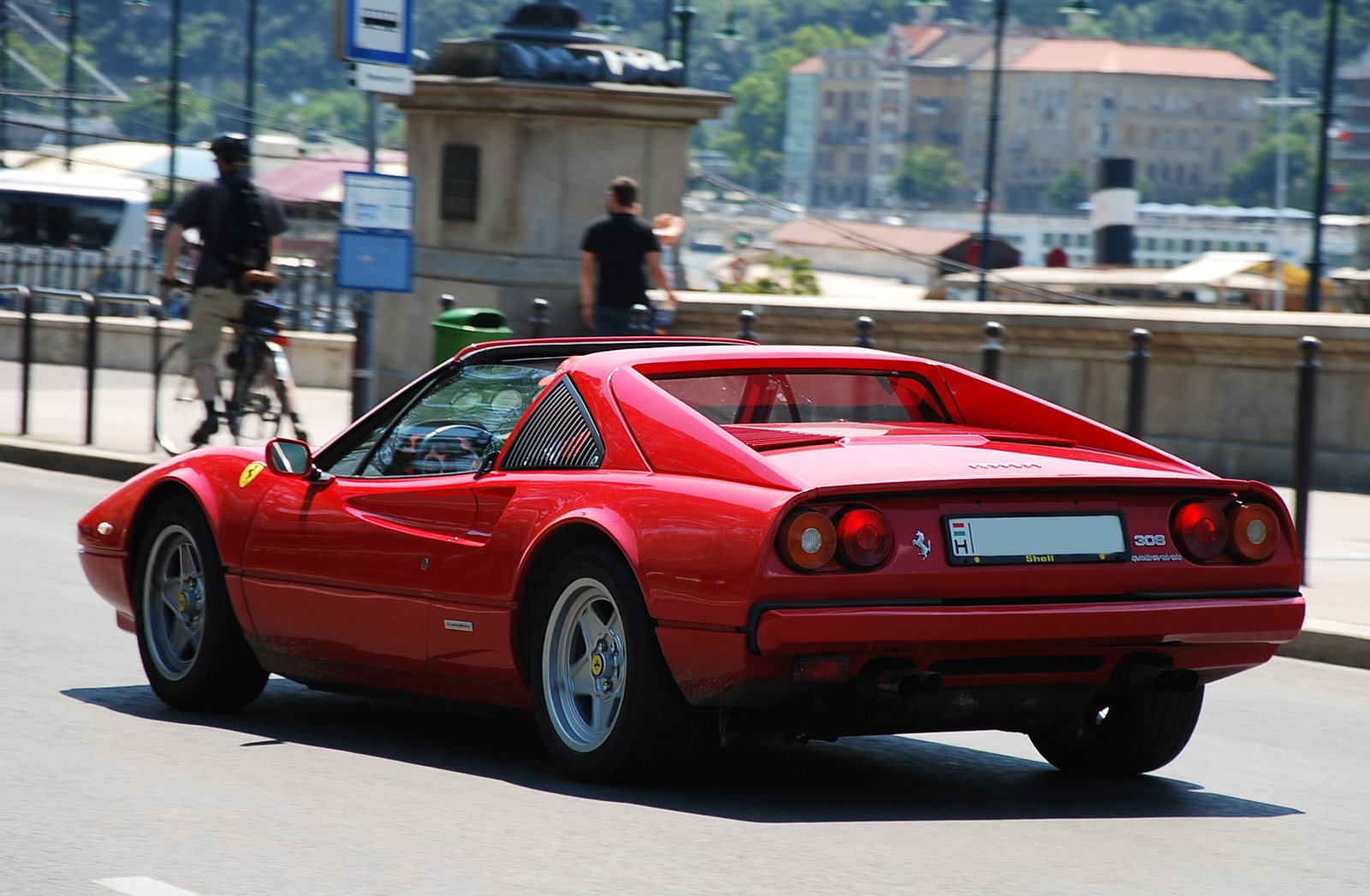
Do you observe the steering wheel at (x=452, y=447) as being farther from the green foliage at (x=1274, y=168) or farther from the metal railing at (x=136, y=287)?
the green foliage at (x=1274, y=168)

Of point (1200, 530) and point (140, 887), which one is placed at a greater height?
point (1200, 530)

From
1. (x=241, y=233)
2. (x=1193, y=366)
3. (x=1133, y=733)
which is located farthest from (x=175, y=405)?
(x=1133, y=733)

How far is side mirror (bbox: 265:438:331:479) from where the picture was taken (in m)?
6.15

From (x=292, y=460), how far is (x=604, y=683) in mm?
1427

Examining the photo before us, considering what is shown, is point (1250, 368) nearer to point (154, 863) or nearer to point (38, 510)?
point (38, 510)

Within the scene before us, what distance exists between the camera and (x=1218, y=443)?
46.9ft

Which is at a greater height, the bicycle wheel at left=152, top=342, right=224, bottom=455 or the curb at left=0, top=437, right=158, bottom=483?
the bicycle wheel at left=152, top=342, right=224, bottom=455

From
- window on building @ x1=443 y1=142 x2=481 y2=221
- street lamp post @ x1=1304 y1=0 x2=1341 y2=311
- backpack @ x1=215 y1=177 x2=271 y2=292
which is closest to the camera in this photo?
backpack @ x1=215 y1=177 x2=271 y2=292

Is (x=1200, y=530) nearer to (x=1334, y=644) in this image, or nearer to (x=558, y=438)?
(x=558, y=438)

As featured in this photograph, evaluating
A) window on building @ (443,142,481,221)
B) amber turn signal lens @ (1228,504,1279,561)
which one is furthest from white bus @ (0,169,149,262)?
amber turn signal lens @ (1228,504,1279,561)

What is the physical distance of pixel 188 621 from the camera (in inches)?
259

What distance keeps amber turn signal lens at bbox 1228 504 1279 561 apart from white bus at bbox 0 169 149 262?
50.6 metres

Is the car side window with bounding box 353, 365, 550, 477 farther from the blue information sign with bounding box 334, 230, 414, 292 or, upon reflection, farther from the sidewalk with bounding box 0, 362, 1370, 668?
the blue information sign with bounding box 334, 230, 414, 292

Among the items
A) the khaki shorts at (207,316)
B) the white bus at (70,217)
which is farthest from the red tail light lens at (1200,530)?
the white bus at (70,217)
